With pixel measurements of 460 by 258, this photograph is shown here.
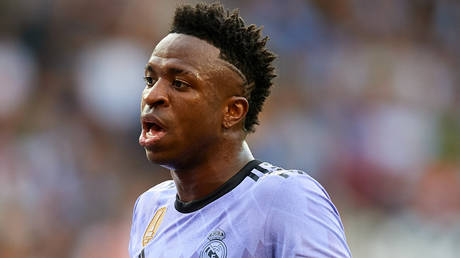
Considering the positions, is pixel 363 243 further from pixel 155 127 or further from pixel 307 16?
pixel 155 127

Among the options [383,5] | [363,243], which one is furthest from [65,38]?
[383,5]

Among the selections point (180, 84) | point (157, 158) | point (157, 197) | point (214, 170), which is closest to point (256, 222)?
point (214, 170)

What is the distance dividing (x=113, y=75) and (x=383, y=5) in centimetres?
510

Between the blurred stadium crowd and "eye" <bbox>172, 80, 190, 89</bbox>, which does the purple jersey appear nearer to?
"eye" <bbox>172, 80, 190, 89</bbox>

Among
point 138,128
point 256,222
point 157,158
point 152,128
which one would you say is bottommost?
point 138,128

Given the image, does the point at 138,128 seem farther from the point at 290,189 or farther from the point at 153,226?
the point at 290,189

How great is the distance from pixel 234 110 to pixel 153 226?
0.72m

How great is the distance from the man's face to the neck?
8 centimetres

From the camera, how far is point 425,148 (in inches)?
411

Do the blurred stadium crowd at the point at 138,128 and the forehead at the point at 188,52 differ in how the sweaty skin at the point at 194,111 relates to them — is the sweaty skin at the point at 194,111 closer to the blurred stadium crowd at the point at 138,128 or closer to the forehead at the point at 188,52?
the forehead at the point at 188,52

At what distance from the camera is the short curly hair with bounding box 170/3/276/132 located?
3.46 meters

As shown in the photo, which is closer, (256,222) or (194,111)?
(256,222)

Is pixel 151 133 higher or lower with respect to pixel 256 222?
higher

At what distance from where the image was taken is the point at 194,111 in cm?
333
